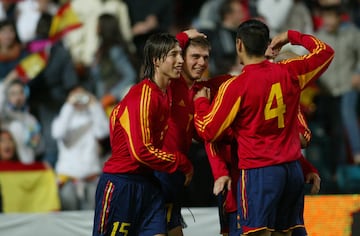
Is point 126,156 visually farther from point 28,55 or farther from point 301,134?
point 28,55

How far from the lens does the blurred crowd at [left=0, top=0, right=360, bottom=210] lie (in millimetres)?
12461

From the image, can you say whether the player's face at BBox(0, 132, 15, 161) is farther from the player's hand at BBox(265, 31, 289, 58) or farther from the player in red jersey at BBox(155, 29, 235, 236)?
the player's hand at BBox(265, 31, 289, 58)

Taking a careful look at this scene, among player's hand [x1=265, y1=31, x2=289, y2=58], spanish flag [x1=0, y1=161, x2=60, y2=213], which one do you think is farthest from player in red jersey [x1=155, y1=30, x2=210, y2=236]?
spanish flag [x1=0, y1=161, x2=60, y2=213]

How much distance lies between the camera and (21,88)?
12.9 m

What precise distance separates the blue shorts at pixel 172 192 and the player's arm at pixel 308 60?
1291mm

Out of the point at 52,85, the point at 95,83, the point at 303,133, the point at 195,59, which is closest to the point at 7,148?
the point at 52,85

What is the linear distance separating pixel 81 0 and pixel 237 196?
22.4 feet

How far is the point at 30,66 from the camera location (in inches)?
522

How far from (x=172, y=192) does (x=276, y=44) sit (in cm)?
143

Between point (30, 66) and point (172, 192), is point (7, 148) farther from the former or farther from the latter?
point (172, 192)

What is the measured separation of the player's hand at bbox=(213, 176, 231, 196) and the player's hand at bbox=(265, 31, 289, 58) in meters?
0.99

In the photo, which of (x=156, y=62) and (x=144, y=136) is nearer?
(x=144, y=136)

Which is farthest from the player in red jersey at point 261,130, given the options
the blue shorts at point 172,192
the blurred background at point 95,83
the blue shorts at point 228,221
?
the blurred background at point 95,83

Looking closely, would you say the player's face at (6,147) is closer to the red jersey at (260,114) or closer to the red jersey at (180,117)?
the red jersey at (180,117)
